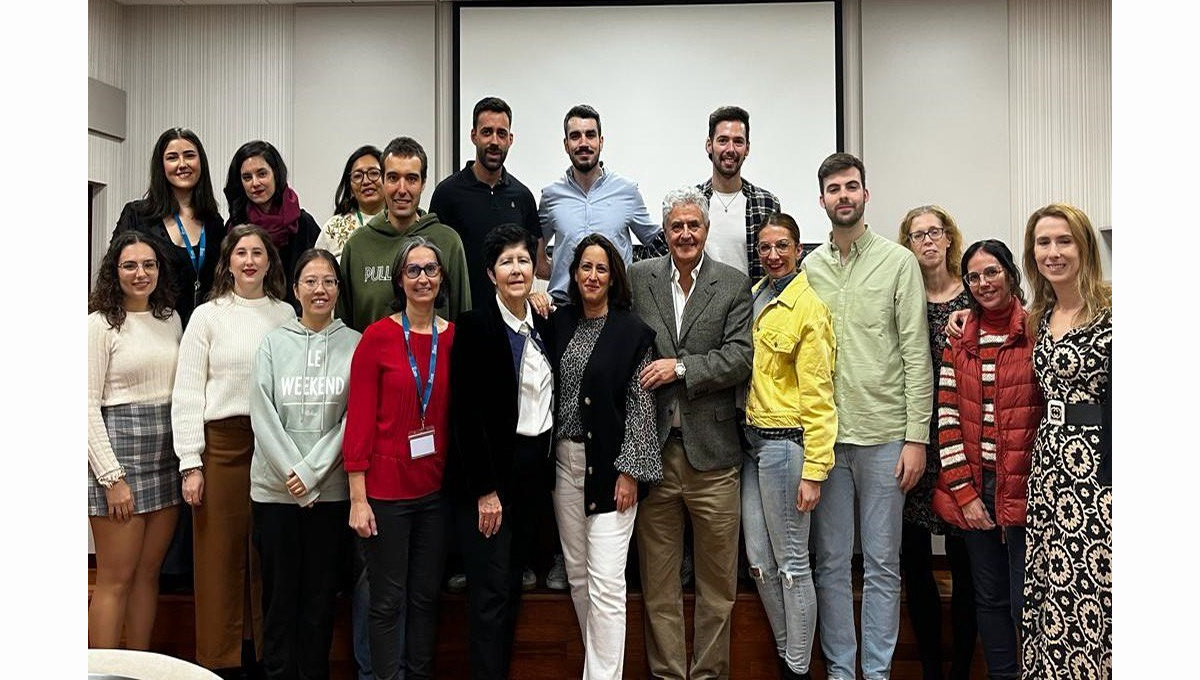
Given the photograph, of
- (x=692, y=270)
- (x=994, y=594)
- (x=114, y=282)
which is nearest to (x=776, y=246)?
(x=692, y=270)

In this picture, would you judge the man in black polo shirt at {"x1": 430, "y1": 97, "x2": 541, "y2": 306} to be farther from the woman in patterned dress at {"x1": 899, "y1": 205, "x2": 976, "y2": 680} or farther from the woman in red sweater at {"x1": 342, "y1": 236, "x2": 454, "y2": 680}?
the woman in patterned dress at {"x1": 899, "y1": 205, "x2": 976, "y2": 680}

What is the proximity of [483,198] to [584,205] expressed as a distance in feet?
1.39

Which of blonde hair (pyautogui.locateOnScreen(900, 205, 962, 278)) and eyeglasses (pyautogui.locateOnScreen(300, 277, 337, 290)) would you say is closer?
eyeglasses (pyautogui.locateOnScreen(300, 277, 337, 290))

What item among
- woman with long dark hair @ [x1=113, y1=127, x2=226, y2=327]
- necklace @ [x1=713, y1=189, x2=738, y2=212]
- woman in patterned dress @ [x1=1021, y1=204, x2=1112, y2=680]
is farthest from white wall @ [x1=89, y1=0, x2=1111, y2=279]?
woman in patterned dress @ [x1=1021, y1=204, x2=1112, y2=680]

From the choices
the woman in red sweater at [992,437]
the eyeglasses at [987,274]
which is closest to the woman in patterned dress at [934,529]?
the woman in red sweater at [992,437]

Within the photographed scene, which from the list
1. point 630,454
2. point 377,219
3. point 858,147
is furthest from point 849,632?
point 858,147

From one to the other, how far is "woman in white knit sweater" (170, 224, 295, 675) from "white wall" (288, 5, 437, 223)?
10.7 feet

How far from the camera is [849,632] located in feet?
10.4

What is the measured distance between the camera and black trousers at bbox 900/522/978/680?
3146 millimetres

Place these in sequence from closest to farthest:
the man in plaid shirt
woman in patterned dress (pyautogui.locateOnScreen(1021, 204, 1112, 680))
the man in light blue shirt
→ woman in patterned dress (pyautogui.locateOnScreen(1021, 204, 1112, 680)) < the man in plaid shirt < the man in light blue shirt

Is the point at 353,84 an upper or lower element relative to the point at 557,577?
upper

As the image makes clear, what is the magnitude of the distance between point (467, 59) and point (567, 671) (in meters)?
4.43

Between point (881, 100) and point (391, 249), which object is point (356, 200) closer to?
point (391, 249)

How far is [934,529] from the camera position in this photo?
126 inches
